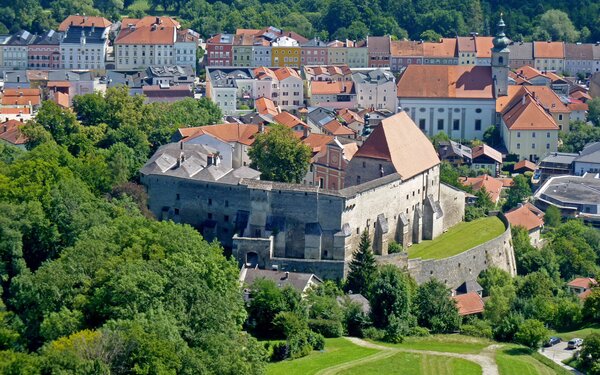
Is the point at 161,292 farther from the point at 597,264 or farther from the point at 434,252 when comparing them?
the point at 597,264

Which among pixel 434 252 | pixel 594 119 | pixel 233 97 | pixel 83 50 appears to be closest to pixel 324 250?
pixel 434 252

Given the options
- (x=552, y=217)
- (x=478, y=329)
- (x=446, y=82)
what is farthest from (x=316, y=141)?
(x=446, y=82)

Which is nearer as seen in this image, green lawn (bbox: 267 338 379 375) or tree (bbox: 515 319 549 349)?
green lawn (bbox: 267 338 379 375)

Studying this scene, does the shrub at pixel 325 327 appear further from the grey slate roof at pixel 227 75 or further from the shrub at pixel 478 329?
the grey slate roof at pixel 227 75

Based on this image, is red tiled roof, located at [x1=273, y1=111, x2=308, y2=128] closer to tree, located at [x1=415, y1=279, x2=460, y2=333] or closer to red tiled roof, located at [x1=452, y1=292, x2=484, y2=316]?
red tiled roof, located at [x1=452, y1=292, x2=484, y2=316]

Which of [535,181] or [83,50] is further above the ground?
[83,50]

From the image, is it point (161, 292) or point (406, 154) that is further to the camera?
point (406, 154)

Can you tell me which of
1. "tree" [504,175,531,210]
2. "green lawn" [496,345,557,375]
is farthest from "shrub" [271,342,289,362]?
"tree" [504,175,531,210]
